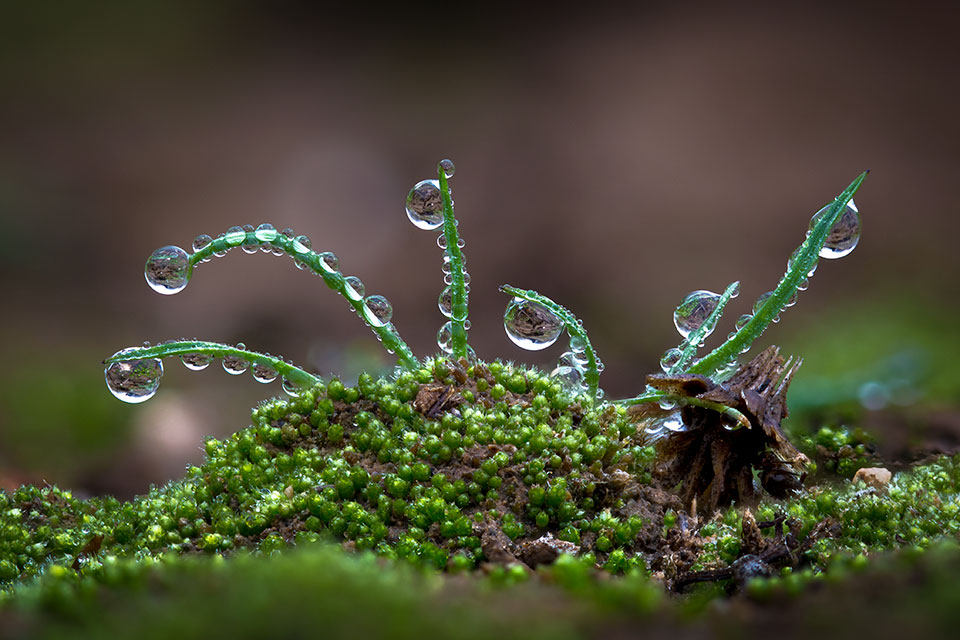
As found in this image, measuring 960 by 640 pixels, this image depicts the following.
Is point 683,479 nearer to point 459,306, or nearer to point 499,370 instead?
point 499,370

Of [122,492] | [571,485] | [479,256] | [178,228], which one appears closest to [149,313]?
[178,228]

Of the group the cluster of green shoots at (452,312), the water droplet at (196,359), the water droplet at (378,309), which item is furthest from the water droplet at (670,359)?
the water droplet at (196,359)

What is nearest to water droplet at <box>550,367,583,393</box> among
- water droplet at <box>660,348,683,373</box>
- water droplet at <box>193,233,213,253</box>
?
water droplet at <box>660,348,683,373</box>

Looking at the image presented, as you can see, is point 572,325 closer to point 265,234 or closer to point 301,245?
point 301,245

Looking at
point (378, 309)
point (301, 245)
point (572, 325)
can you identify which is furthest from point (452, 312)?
point (301, 245)

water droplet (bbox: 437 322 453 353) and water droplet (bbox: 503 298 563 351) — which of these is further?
water droplet (bbox: 437 322 453 353)

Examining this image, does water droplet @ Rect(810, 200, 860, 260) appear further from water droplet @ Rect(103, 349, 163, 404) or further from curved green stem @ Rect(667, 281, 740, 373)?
water droplet @ Rect(103, 349, 163, 404)

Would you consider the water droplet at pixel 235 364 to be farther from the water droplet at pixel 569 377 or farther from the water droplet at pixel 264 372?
the water droplet at pixel 569 377
